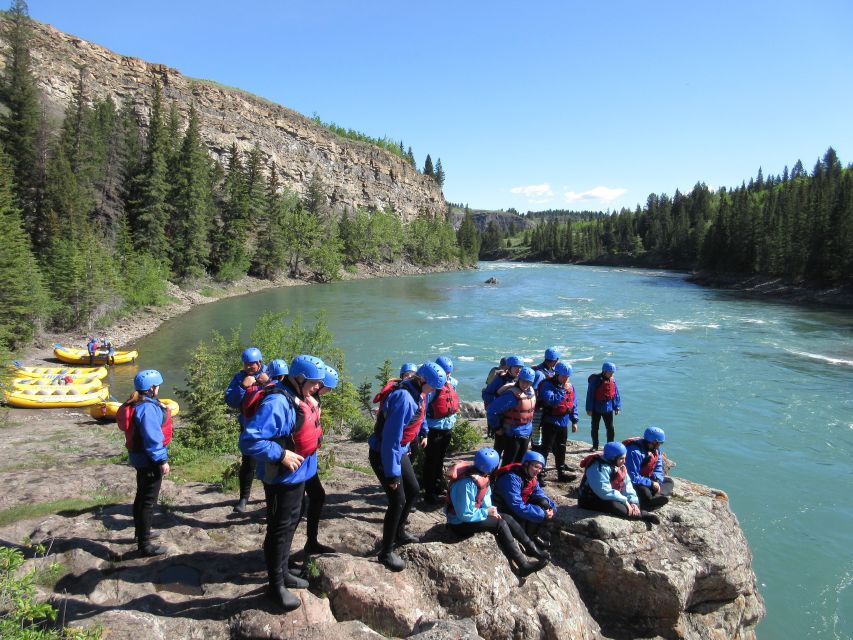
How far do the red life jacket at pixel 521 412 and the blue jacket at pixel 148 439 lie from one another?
14.8 feet

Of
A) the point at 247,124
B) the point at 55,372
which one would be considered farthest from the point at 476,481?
the point at 247,124

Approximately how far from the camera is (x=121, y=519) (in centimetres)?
627

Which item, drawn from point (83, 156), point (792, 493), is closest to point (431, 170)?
point (83, 156)

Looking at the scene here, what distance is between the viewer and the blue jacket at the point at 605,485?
6707 mm

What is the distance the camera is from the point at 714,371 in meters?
23.4

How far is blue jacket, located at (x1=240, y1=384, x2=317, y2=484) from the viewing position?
399 centimetres

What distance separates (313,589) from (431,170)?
157 metres

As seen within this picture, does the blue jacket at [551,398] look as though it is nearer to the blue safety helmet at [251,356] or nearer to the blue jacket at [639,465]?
the blue jacket at [639,465]

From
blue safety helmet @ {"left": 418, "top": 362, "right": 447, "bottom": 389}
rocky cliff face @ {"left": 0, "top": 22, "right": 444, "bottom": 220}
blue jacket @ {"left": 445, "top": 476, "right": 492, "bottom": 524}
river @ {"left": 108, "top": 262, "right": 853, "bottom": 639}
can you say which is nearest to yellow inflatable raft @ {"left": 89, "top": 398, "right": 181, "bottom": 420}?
river @ {"left": 108, "top": 262, "right": 853, "bottom": 639}

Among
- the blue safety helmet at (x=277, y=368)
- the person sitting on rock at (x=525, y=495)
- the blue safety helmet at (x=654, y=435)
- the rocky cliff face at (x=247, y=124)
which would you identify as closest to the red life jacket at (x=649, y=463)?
the blue safety helmet at (x=654, y=435)

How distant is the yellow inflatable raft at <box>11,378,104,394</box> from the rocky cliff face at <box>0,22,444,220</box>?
53.8 m

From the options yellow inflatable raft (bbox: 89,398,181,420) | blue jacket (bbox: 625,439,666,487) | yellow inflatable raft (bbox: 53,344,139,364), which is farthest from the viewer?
yellow inflatable raft (bbox: 53,344,139,364)

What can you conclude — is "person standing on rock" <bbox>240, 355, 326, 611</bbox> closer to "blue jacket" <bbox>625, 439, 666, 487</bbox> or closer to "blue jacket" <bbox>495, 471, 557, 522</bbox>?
"blue jacket" <bbox>495, 471, 557, 522</bbox>

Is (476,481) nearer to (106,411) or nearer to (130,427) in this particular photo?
(130,427)
